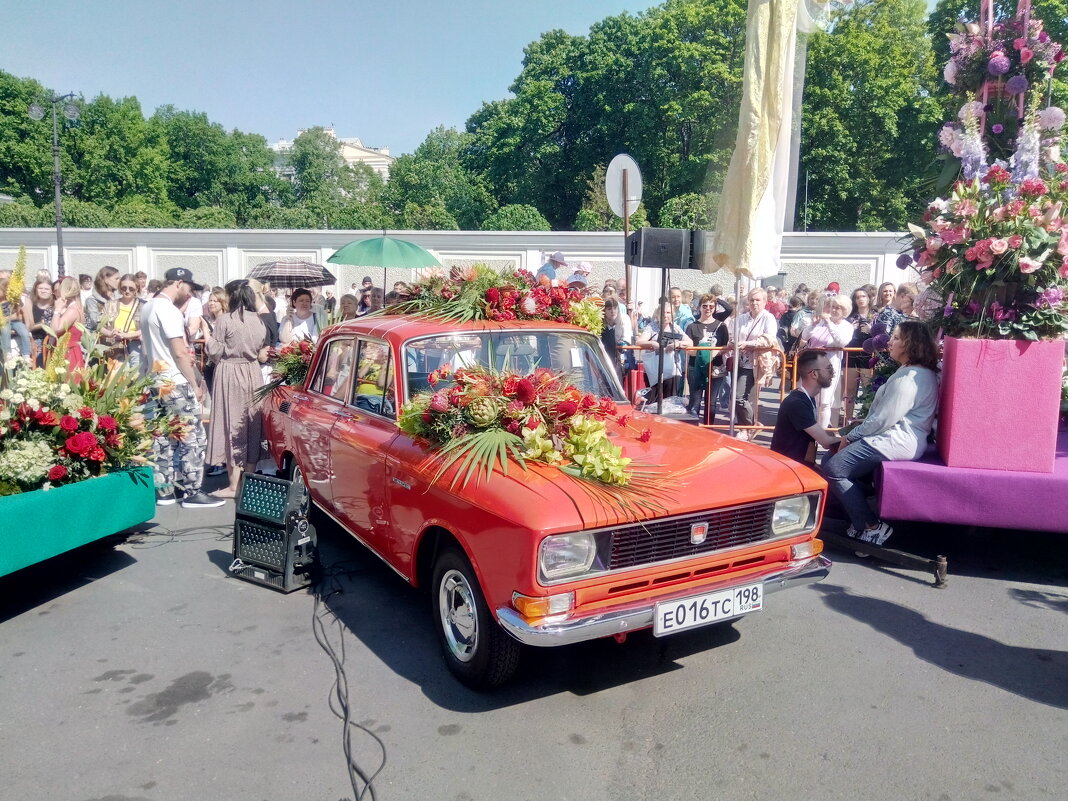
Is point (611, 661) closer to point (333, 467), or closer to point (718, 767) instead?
point (718, 767)

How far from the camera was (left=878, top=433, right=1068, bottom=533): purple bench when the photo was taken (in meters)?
5.25

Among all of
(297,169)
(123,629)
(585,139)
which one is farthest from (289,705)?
(297,169)

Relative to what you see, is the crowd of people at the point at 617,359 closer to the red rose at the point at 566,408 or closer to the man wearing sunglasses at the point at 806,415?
the man wearing sunglasses at the point at 806,415

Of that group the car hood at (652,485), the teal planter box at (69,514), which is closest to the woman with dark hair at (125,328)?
the teal planter box at (69,514)

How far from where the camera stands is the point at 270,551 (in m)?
5.22

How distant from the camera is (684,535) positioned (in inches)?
146

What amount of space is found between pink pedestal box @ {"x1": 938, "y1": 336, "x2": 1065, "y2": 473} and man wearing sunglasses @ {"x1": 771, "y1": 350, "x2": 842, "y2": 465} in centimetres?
83

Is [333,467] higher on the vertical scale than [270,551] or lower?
higher

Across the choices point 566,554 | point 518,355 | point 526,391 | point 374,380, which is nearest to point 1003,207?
point 518,355

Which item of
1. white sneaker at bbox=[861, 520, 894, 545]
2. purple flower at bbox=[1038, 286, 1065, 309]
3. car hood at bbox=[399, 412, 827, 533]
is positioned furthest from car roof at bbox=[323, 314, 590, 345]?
purple flower at bbox=[1038, 286, 1065, 309]

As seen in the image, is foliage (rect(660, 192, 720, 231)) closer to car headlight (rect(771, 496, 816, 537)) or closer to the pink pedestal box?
the pink pedestal box

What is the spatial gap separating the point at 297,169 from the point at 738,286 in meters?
83.8

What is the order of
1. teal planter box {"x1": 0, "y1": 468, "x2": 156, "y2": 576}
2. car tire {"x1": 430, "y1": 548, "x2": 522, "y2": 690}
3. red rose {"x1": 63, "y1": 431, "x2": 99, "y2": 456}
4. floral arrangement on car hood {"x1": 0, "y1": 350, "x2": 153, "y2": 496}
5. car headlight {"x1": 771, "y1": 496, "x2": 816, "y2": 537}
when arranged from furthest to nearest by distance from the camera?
red rose {"x1": 63, "y1": 431, "x2": 99, "y2": 456}, floral arrangement on car hood {"x1": 0, "y1": 350, "x2": 153, "y2": 496}, teal planter box {"x1": 0, "y1": 468, "x2": 156, "y2": 576}, car headlight {"x1": 771, "y1": 496, "x2": 816, "y2": 537}, car tire {"x1": 430, "y1": 548, "x2": 522, "y2": 690}

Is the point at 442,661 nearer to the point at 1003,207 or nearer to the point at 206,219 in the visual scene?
the point at 1003,207
